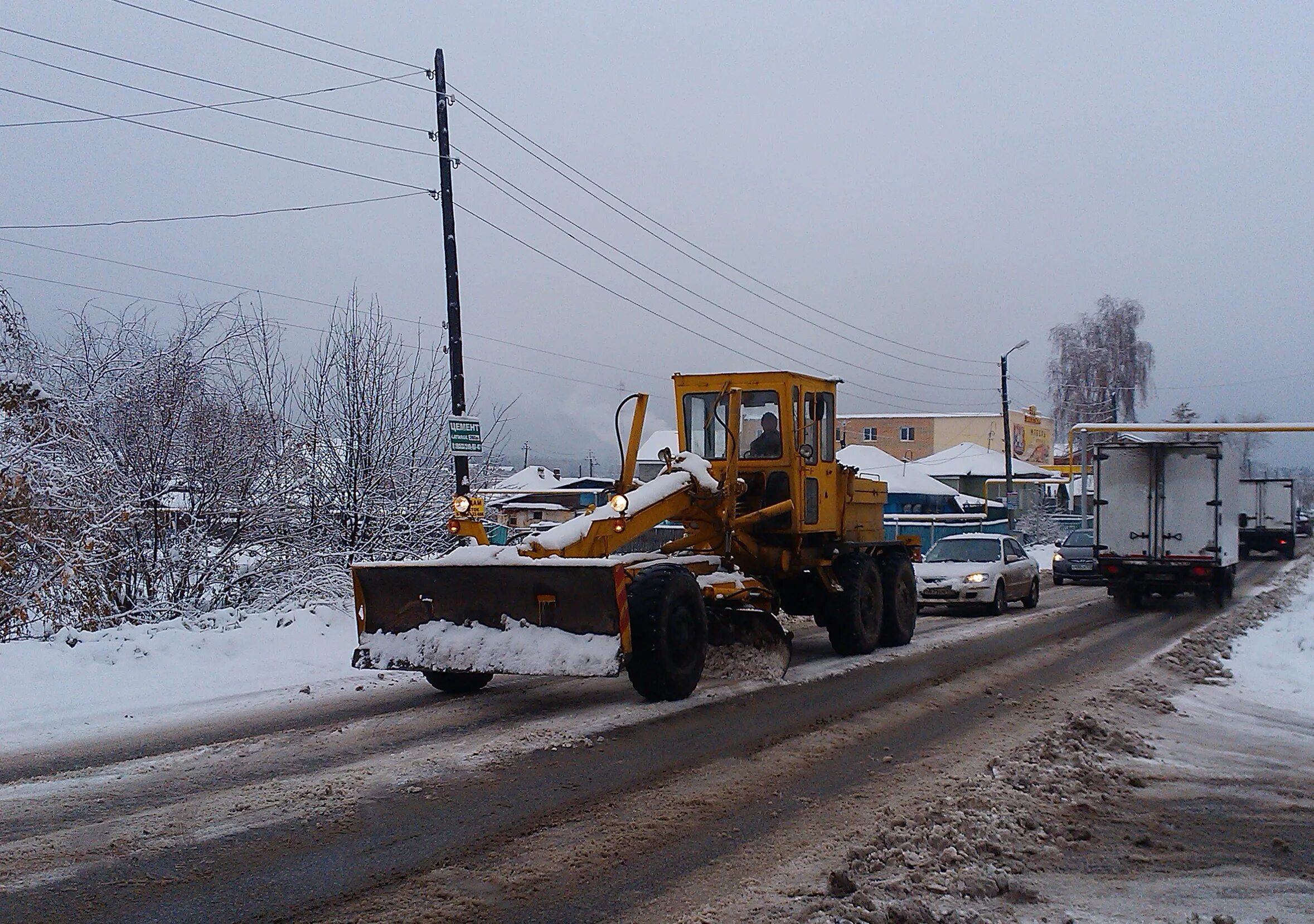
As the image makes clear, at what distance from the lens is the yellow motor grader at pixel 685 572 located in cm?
925

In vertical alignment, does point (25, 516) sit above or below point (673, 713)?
above

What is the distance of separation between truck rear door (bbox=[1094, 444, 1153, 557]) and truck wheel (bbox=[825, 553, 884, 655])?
10.0 metres

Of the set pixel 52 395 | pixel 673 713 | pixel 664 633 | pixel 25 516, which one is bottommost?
pixel 673 713

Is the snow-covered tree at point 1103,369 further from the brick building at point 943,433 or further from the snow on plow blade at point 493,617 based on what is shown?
the snow on plow blade at point 493,617

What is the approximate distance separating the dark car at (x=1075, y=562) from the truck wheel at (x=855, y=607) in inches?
670

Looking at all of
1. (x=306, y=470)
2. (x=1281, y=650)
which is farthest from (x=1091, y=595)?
(x=306, y=470)

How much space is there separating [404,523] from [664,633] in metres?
8.34

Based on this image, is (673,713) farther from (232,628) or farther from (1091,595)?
(1091,595)

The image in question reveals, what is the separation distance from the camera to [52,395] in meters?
13.4

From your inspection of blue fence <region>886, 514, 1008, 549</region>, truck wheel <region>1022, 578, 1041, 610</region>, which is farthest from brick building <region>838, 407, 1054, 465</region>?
truck wheel <region>1022, 578, 1041, 610</region>

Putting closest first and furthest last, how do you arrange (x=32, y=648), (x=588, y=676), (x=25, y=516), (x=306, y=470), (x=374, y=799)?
(x=374, y=799) < (x=588, y=676) < (x=32, y=648) < (x=25, y=516) < (x=306, y=470)

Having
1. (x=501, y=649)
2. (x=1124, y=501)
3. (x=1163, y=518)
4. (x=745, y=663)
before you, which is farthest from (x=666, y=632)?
(x=1163, y=518)

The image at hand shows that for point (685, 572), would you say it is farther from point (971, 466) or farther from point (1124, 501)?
point (971, 466)

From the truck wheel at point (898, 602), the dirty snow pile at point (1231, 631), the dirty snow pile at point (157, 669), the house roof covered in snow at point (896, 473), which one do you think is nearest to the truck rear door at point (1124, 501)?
the dirty snow pile at point (1231, 631)
